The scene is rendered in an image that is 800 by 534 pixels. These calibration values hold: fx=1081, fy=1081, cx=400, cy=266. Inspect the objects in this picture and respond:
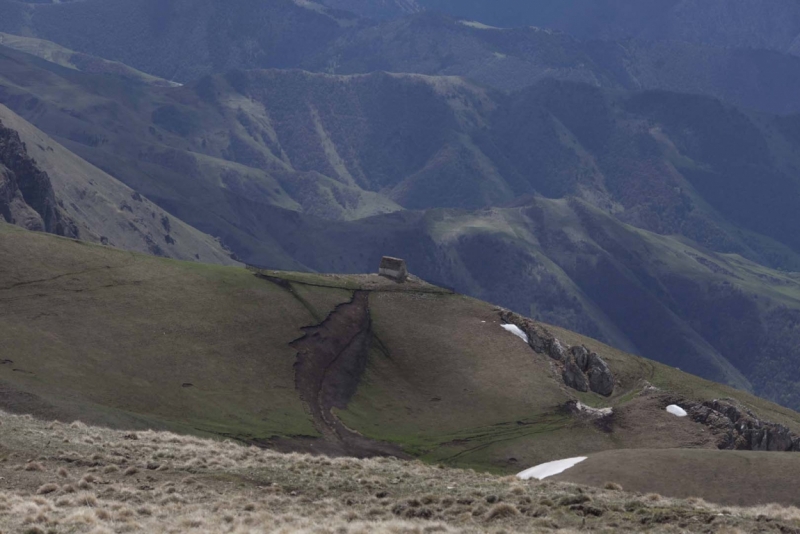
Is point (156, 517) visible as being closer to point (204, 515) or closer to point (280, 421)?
point (204, 515)

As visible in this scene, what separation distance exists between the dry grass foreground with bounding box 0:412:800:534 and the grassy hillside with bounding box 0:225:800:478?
28.0 metres

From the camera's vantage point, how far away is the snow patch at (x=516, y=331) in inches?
5359

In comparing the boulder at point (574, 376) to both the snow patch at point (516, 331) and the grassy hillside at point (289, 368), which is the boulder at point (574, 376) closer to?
the grassy hillside at point (289, 368)

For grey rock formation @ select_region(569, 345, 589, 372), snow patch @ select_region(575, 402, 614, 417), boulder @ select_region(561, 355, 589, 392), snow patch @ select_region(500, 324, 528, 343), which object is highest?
snow patch @ select_region(500, 324, 528, 343)

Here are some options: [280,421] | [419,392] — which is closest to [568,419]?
[419,392]

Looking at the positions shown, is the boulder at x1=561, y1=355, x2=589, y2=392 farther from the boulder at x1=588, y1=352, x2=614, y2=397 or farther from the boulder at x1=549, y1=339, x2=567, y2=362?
the boulder at x1=588, y1=352, x2=614, y2=397

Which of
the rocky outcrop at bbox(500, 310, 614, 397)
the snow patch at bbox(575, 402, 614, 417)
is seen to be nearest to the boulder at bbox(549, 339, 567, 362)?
the rocky outcrop at bbox(500, 310, 614, 397)

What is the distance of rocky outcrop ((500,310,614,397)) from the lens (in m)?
131

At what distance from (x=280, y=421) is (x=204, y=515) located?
2391 inches

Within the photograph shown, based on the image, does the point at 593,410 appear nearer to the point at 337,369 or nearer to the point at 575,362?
the point at 575,362

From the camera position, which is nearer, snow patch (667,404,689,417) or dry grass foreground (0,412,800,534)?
dry grass foreground (0,412,800,534)

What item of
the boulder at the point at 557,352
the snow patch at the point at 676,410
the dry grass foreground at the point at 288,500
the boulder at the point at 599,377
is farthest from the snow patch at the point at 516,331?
the dry grass foreground at the point at 288,500

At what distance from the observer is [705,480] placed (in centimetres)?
6334

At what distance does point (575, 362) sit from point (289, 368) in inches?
1498
